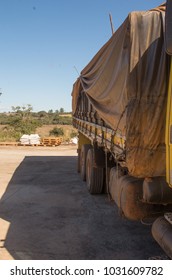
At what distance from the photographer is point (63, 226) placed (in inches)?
255

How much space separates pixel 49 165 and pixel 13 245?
30.7ft

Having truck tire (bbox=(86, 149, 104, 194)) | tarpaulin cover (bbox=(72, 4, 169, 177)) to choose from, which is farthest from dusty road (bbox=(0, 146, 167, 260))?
tarpaulin cover (bbox=(72, 4, 169, 177))

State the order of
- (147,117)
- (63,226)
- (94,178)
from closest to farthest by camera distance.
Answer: (147,117)
(63,226)
(94,178)

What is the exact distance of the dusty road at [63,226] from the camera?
527 cm

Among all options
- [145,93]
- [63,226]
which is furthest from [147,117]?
[63,226]

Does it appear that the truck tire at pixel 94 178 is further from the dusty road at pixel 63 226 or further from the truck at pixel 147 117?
the truck at pixel 147 117

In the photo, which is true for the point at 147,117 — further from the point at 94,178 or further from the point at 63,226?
the point at 94,178

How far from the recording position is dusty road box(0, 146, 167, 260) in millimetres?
5266

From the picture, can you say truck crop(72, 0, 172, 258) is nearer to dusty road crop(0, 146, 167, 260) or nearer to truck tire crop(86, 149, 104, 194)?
dusty road crop(0, 146, 167, 260)

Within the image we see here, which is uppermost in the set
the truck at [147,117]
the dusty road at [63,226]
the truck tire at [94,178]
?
the truck at [147,117]

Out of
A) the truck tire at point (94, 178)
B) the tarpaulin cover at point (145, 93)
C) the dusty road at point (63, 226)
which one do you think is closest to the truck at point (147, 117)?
the tarpaulin cover at point (145, 93)
